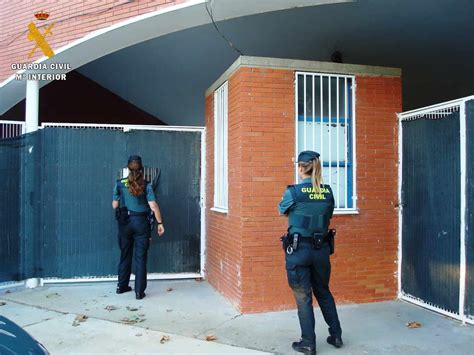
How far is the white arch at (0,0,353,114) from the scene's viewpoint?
18.1 ft

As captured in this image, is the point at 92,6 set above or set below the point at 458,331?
above

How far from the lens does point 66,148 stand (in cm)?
683

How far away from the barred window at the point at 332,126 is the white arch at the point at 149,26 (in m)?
0.96

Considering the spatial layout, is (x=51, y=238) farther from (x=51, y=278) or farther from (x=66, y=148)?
(x=66, y=148)

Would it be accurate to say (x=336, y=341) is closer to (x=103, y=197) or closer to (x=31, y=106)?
(x=103, y=197)

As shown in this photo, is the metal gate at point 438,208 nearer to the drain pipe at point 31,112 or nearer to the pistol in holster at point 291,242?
the pistol in holster at point 291,242

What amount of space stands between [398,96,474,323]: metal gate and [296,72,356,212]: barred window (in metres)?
0.65

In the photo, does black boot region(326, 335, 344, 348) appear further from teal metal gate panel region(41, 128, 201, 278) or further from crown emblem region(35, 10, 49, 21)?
crown emblem region(35, 10, 49, 21)

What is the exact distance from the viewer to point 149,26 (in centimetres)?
605

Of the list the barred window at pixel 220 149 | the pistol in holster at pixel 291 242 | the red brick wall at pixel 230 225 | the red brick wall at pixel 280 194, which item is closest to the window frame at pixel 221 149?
the barred window at pixel 220 149

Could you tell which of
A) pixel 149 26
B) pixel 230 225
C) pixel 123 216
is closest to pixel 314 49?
pixel 149 26

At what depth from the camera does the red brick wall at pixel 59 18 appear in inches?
238

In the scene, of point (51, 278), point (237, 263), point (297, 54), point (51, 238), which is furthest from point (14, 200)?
point (297, 54)

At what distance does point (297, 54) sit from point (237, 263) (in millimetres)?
4513
